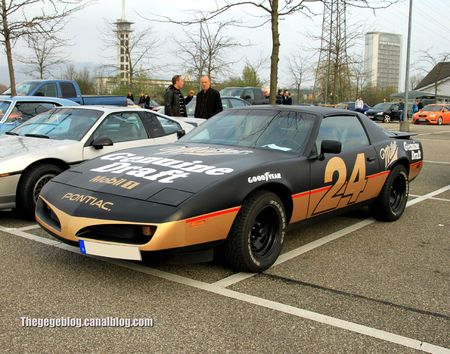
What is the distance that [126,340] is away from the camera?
279 cm

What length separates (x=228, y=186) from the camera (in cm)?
362

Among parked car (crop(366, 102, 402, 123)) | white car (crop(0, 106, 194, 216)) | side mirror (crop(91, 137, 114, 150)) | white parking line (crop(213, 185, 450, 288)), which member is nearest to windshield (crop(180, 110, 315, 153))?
white car (crop(0, 106, 194, 216))

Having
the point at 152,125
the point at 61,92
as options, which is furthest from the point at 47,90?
the point at 152,125

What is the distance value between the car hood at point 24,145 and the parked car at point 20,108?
1538mm

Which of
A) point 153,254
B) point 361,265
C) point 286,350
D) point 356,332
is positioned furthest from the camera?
point 361,265

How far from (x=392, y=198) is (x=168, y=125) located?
3383 mm

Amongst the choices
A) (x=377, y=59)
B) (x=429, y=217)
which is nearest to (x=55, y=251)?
(x=429, y=217)

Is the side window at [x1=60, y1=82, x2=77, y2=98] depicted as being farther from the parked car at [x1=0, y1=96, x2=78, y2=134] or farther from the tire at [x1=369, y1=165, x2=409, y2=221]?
the tire at [x1=369, y1=165, x2=409, y2=221]

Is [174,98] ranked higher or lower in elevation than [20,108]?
higher

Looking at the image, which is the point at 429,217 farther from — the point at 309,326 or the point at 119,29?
the point at 119,29

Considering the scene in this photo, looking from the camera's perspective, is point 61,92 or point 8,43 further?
point 61,92

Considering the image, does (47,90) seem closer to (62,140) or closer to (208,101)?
(208,101)

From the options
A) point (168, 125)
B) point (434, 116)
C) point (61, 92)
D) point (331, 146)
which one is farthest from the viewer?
point (434, 116)

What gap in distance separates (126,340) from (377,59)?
81531mm
